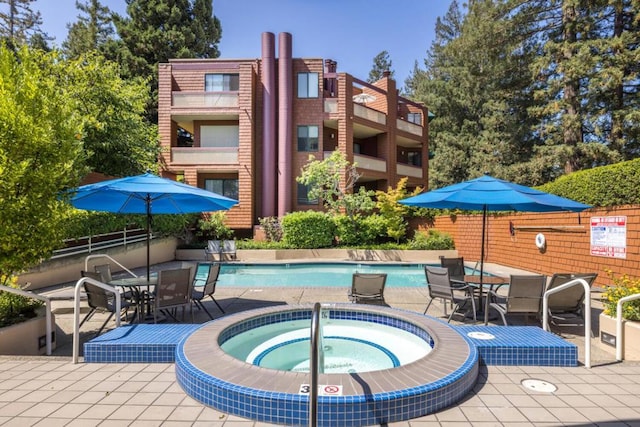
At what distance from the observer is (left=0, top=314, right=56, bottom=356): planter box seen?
4457 mm

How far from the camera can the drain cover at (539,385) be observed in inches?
139

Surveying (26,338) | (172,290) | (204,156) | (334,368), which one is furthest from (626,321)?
(204,156)

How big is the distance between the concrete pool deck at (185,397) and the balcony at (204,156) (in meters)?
15.6

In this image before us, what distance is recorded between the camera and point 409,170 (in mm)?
Result: 24000

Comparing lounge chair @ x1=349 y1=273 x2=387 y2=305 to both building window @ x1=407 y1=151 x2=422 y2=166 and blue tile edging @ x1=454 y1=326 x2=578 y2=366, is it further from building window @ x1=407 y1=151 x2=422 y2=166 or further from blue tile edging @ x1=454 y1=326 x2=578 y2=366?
building window @ x1=407 y1=151 x2=422 y2=166

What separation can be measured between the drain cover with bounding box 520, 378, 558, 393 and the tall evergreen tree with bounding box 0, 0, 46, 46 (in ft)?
137

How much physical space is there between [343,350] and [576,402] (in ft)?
9.62

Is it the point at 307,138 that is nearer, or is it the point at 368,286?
the point at 368,286

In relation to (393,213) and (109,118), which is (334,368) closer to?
(393,213)

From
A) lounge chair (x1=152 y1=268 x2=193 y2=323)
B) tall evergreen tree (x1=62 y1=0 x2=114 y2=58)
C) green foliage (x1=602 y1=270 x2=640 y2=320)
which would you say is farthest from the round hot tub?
tall evergreen tree (x1=62 y1=0 x2=114 y2=58)

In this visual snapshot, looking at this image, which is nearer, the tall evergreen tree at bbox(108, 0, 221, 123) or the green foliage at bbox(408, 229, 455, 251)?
the green foliage at bbox(408, 229, 455, 251)

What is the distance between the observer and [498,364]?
417cm

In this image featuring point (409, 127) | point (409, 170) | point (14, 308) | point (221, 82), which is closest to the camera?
point (14, 308)

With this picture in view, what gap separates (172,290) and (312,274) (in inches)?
313
